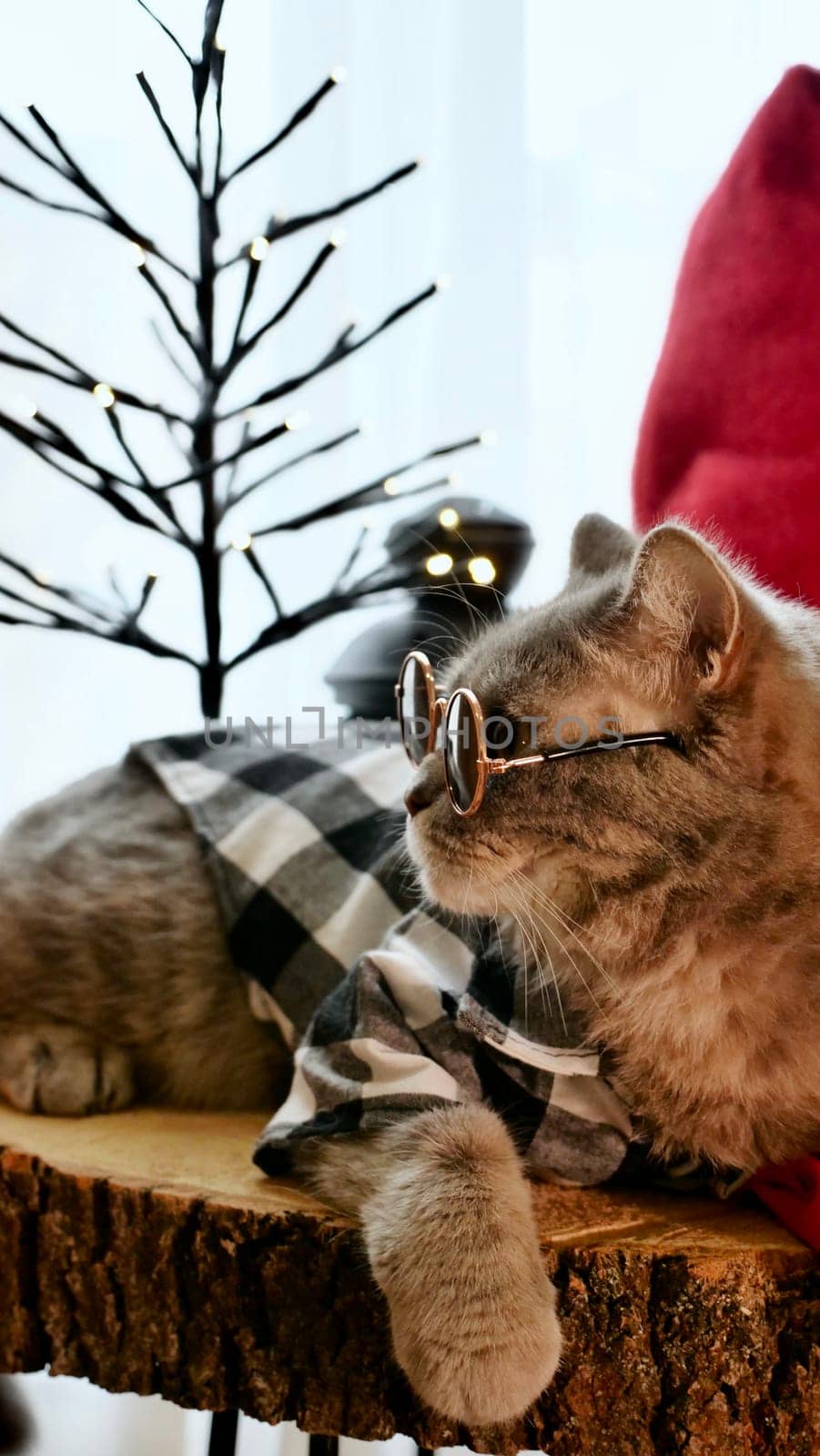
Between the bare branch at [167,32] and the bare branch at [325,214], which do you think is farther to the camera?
the bare branch at [325,214]

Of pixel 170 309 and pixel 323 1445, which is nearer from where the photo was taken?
pixel 323 1445

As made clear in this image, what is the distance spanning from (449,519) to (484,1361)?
72cm

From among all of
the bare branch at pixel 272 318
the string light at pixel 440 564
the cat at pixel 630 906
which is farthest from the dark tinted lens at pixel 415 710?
the bare branch at pixel 272 318

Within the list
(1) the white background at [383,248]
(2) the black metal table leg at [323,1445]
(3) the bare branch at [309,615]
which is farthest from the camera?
(1) the white background at [383,248]

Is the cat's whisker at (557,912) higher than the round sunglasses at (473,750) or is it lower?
lower

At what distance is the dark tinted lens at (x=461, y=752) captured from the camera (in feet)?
2.21

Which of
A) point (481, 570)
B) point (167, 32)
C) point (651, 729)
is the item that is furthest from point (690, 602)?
point (167, 32)

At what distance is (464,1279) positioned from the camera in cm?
61

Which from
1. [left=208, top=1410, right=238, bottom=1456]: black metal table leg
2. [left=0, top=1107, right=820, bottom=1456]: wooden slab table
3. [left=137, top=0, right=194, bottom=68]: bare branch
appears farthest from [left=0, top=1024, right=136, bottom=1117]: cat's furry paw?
[left=137, top=0, right=194, bottom=68]: bare branch

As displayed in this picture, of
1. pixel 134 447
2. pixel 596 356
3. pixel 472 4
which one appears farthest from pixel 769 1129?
pixel 472 4

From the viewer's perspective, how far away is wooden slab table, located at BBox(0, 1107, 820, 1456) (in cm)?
64

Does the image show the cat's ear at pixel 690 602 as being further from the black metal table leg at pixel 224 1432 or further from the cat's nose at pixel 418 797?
the black metal table leg at pixel 224 1432

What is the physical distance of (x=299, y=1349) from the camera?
0.70m

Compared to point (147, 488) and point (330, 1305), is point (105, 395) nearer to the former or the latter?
point (147, 488)
